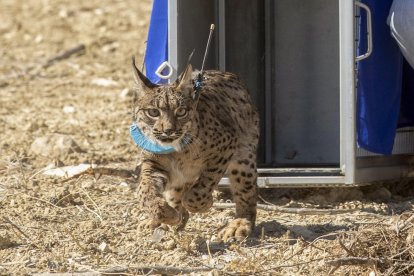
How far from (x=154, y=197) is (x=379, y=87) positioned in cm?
206

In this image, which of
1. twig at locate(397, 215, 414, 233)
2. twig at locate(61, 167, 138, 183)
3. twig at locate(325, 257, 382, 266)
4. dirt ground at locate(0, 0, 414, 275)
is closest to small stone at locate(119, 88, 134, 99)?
dirt ground at locate(0, 0, 414, 275)

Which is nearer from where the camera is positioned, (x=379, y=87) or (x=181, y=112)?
(x=181, y=112)

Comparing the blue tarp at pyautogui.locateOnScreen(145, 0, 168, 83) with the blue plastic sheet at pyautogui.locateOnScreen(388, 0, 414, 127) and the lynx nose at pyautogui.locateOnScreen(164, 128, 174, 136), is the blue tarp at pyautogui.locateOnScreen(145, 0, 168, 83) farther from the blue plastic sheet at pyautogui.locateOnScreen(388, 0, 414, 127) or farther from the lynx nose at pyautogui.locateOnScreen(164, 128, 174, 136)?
the blue plastic sheet at pyautogui.locateOnScreen(388, 0, 414, 127)

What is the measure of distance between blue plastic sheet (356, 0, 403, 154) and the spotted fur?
0.73m

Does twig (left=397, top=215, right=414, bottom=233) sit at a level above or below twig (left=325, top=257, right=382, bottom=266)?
above

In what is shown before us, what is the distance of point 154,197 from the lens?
6457 mm

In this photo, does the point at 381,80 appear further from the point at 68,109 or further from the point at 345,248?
the point at 68,109

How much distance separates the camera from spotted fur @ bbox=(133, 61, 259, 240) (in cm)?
657

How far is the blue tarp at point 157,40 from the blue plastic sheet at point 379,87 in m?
1.34

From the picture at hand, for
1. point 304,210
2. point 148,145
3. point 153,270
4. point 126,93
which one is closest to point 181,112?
point 148,145

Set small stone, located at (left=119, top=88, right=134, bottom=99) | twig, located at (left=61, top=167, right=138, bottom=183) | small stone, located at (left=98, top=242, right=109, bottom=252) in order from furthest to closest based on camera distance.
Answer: small stone, located at (left=119, top=88, right=134, bottom=99)
twig, located at (left=61, top=167, right=138, bottom=183)
small stone, located at (left=98, top=242, right=109, bottom=252)

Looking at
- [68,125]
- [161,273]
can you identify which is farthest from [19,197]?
[68,125]

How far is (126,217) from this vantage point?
7.45 meters

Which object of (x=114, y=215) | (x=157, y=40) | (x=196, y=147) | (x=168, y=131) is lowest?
(x=114, y=215)
